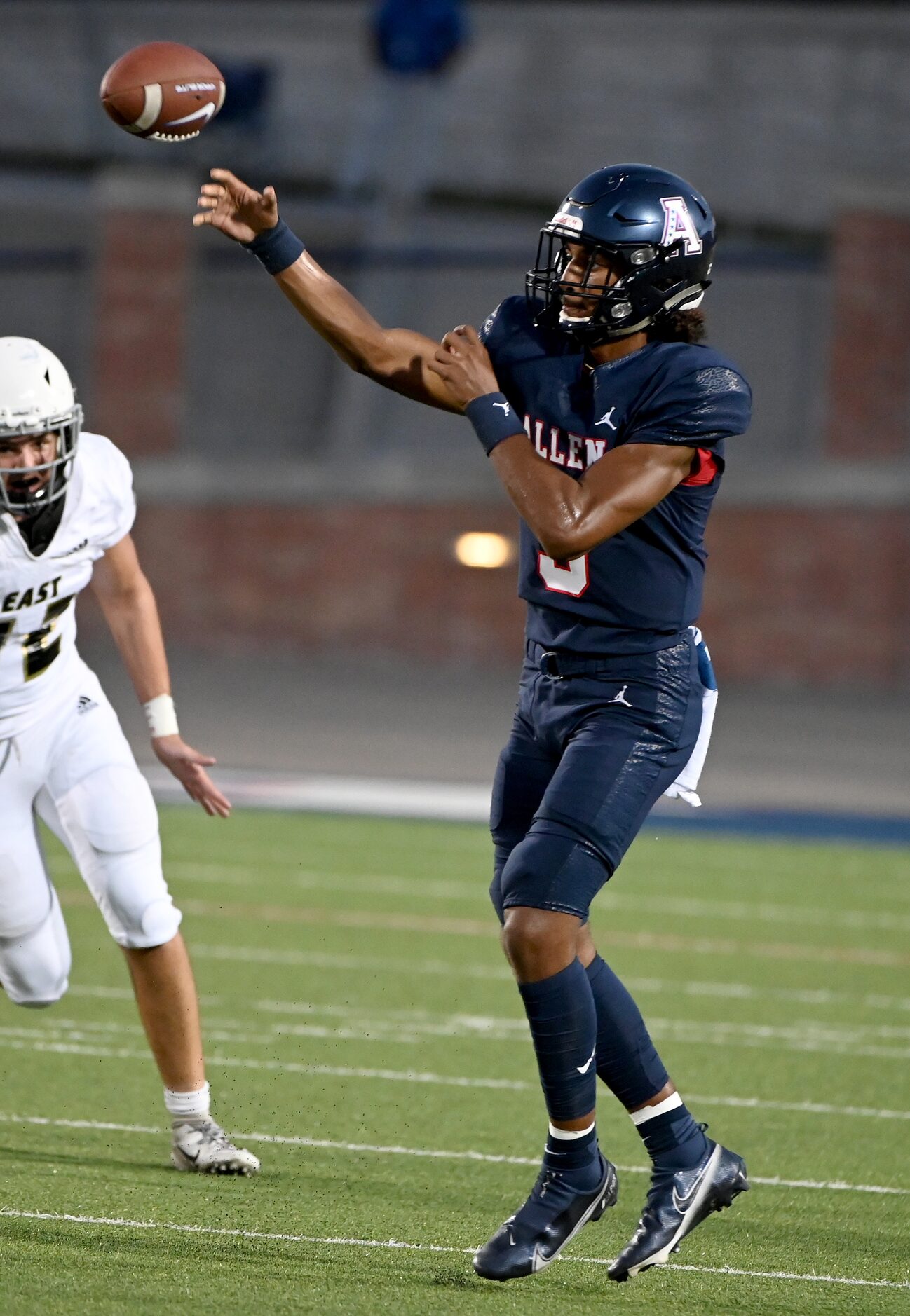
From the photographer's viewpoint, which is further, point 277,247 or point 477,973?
point 477,973

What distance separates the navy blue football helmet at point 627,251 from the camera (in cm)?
376

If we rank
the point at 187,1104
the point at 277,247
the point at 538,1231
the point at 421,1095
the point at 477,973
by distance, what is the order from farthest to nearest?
the point at 477,973 → the point at 421,1095 → the point at 187,1104 → the point at 277,247 → the point at 538,1231

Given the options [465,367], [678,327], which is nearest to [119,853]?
[465,367]

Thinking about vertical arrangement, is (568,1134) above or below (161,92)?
below

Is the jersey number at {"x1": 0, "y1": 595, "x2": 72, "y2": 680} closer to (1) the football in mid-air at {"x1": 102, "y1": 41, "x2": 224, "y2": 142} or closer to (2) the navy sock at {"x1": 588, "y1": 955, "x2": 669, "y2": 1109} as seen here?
(1) the football in mid-air at {"x1": 102, "y1": 41, "x2": 224, "y2": 142}

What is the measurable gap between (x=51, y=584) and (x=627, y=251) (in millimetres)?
1418

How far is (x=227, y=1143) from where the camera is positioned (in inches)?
170

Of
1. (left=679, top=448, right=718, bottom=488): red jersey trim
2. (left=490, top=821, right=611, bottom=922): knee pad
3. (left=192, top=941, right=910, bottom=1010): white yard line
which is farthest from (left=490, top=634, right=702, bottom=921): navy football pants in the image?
(left=192, top=941, right=910, bottom=1010): white yard line

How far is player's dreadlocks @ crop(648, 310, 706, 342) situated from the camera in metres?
3.89

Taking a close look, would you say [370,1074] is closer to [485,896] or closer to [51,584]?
[51,584]

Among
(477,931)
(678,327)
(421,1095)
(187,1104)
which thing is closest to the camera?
(678,327)

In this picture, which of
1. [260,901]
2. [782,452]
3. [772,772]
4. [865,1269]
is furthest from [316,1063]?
[782,452]

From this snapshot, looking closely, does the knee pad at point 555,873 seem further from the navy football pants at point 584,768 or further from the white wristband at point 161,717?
the white wristband at point 161,717

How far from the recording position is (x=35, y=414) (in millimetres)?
3996
